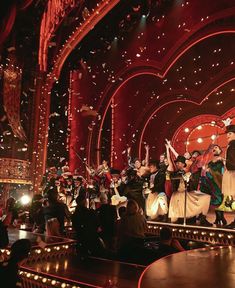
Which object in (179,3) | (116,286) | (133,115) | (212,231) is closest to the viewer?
(116,286)

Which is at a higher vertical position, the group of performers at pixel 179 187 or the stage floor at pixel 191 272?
the group of performers at pixel 179 187

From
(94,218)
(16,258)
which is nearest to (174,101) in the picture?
(94,218)

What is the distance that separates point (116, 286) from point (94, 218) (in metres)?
1.38

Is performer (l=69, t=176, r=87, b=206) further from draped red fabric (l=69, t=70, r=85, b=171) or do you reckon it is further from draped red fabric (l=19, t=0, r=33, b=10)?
draped red fabric (l=19, t=0, r=33, b=10)

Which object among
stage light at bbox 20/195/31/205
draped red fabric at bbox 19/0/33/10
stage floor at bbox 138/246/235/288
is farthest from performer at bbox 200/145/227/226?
draped red fabric at bbox 19/0/33/10

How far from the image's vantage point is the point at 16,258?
2.44 m

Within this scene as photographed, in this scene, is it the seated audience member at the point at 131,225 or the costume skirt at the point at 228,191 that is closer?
the seated audience member at the point at 131,225

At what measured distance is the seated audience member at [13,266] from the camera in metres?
2.37

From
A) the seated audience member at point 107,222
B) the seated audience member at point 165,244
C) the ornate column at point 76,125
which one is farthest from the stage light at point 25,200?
the seated audience member at point 165,244

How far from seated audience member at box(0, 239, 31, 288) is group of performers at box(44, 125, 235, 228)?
412 cm

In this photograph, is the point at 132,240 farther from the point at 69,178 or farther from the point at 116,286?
the point at 69,178

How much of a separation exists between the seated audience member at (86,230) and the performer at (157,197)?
2.71 meters

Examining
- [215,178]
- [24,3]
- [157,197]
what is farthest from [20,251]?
[24,3]

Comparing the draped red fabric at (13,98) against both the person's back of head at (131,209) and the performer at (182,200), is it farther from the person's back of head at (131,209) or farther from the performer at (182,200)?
the person's back of head at (131,209)
